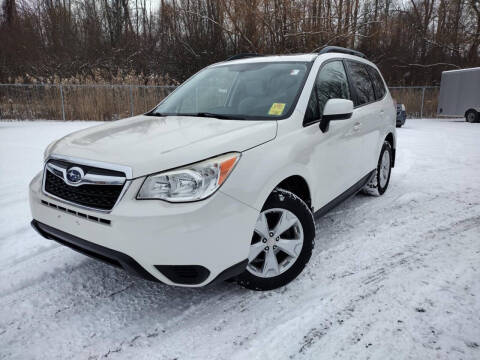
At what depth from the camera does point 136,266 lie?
2.02m

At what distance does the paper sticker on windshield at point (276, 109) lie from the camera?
110 inches

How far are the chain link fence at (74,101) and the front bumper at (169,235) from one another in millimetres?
14069

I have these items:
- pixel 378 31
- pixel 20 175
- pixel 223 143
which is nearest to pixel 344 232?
pixel 223 143

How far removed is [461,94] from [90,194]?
20.8 meters

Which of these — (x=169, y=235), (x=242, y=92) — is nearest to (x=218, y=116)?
(x=242, y=92)

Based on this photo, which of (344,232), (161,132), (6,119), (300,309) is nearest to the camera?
(300,309)

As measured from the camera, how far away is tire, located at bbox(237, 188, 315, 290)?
2436 millimetres

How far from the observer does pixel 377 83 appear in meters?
4.80

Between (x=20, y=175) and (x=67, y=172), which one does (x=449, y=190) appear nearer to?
(x=67, y=172)

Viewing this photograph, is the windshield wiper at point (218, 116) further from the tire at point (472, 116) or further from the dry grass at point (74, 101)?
the tire at point (472, 116)

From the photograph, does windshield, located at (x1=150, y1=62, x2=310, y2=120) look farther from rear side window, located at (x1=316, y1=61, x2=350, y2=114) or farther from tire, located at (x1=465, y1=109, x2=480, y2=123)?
tire, located at (x1=465, y1=109, x2=480, y2=123)

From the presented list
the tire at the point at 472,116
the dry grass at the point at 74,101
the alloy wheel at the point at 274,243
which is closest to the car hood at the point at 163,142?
the alloy wheel at the point at 274,243

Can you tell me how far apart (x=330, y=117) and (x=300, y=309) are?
1523 mm

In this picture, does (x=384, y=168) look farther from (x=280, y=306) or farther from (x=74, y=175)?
(x=74, y=175)
